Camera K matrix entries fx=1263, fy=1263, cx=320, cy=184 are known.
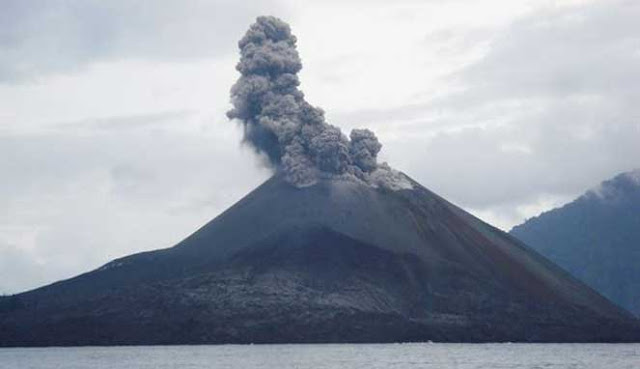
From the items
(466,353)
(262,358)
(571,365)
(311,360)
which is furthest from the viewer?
(466,353)

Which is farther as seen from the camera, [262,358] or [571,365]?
[262,358]

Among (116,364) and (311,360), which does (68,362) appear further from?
(311,360)

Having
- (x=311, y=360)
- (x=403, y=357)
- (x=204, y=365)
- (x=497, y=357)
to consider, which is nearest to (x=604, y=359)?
(x=497, y=357)

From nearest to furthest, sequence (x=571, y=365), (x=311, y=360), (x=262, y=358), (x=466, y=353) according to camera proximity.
Result: (x=571, y=365)
(x=311, y=360)
(x=262, y=358)
(x=466, y=353)

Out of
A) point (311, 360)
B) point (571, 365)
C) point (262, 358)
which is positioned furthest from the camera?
point (262, 358)

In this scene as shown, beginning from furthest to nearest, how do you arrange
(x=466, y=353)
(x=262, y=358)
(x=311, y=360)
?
(x=466, y=353)
(x=262, y=358)
(x=311, y=360)

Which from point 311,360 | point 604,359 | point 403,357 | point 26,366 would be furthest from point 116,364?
point 604,359

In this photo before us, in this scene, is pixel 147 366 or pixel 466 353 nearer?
pixel 147 366

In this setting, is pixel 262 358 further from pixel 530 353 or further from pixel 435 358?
pixel 530 353
